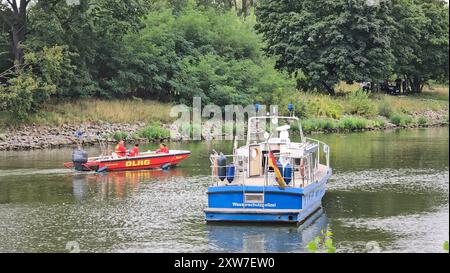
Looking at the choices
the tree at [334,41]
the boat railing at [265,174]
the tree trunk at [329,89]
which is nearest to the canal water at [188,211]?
the boat railing at [265,174]

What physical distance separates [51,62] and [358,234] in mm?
35637

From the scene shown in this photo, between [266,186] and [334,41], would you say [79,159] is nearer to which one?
[266,186]

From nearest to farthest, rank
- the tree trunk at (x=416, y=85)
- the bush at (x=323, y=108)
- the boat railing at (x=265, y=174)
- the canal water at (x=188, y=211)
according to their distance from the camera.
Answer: the canal water at (x=188, y=211), the boat railing at (x=265, y=174), the bush at (x=323, y=108), the tree trunk at (x=416, y=85)

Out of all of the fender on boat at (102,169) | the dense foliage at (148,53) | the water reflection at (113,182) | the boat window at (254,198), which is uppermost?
the dense foliage at (148,53)

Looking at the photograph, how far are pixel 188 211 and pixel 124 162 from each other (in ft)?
42.4

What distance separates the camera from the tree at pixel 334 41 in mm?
74938

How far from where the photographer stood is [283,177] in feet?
87.2

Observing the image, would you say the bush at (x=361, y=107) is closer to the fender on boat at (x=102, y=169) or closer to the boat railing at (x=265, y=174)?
the fender on boat at (x=102, y=169)

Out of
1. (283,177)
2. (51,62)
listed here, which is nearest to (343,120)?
(51,62)

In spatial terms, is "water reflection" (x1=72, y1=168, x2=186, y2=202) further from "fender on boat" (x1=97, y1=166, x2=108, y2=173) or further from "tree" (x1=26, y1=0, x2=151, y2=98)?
"tree" (x1=26, y1=0, x2=151, y2=98)

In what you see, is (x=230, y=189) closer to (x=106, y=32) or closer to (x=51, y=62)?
(x=51, y=62)

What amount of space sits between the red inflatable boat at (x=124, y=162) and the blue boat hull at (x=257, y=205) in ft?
50.7

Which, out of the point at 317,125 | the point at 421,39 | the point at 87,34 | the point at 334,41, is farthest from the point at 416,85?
the point at 87,34

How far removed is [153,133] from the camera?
59.2 metres
